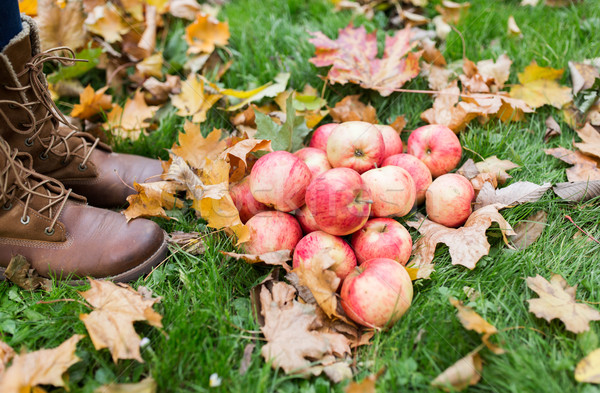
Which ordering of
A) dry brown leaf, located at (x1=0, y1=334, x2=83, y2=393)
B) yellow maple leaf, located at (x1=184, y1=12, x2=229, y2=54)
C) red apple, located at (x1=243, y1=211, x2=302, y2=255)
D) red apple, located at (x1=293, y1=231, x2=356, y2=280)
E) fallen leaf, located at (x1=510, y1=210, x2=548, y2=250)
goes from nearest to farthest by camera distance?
dry brown leaf, located at (x1=0, y1=334, x2=83, y2=393) < red apple, located at (x1=293, y1=231, x2=356, y2=280) < red apple, located at (x1=243, y1=211, x2=302, y2=255) < fallen leaf, located at (x1=510, y1=210, x2=548, y2=250) < yellow maple leaf, located at (x1=184, y1=12, x2=229, y2=54)

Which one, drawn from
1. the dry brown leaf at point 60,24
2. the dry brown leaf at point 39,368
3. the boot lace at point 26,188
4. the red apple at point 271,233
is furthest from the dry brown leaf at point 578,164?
the dry brown leaf at point 60,24

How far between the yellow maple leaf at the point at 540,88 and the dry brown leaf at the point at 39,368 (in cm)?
260

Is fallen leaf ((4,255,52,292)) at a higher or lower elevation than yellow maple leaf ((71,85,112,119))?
lower

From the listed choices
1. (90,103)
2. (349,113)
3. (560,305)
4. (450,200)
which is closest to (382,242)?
(450,200)

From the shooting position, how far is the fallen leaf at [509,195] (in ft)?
6.52

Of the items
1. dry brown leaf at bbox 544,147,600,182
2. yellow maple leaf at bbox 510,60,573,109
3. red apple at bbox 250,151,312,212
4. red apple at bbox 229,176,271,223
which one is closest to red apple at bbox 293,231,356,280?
red apple at bbox 250,151,312,212

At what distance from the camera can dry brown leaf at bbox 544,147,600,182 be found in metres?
2.16

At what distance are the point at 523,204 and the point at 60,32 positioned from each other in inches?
115

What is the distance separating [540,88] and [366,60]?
3.43ft

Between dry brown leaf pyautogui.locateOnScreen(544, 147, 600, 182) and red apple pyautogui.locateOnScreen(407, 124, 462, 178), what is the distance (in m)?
0.58

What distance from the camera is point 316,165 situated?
1990 millimetres

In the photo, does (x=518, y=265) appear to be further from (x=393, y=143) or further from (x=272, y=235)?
(x=272, y=235)

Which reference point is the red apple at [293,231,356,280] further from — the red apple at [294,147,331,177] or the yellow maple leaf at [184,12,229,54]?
the yellow maple leaf at [184,12,229,54]

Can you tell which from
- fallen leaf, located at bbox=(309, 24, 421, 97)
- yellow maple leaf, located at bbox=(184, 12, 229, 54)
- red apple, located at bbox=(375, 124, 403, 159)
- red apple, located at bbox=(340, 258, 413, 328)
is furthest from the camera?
yellow maple leaf, located at bbox=(184, 12, 229, 54)
